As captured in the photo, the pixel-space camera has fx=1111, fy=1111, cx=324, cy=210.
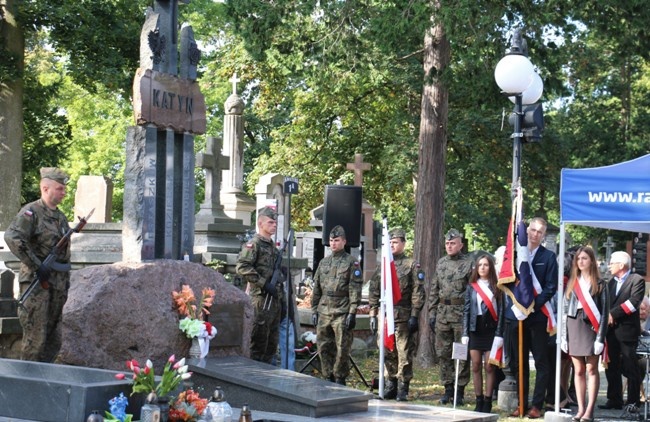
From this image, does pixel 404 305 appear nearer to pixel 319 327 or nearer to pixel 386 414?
pixel 319 327

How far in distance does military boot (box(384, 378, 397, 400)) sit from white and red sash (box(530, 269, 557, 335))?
6.55ft

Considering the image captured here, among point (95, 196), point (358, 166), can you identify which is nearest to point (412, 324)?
point (95, 196)

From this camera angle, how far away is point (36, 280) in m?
10.0

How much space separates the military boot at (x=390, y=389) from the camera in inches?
509

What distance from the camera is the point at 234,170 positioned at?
25.8 meters

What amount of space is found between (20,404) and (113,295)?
92.7 inches

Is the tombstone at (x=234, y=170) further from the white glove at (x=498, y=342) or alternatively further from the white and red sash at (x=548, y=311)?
the white glove at (x=498, y=342)

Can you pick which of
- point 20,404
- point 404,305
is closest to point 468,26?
point 404,305

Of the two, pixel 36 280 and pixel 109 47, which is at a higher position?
pixel 109 47

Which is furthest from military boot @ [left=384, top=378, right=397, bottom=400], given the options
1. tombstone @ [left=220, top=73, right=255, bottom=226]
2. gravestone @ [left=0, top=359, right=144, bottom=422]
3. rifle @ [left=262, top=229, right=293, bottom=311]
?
tombstone @ [left=220, top=73, right=255, bottom=226]

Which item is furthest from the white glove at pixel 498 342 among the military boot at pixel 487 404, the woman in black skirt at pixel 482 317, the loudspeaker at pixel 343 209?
the loudspeaker at pixel 343 209

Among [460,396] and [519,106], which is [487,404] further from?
[519,106]

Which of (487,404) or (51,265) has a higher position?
(51,265)

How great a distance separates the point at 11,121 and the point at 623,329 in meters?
16.2
